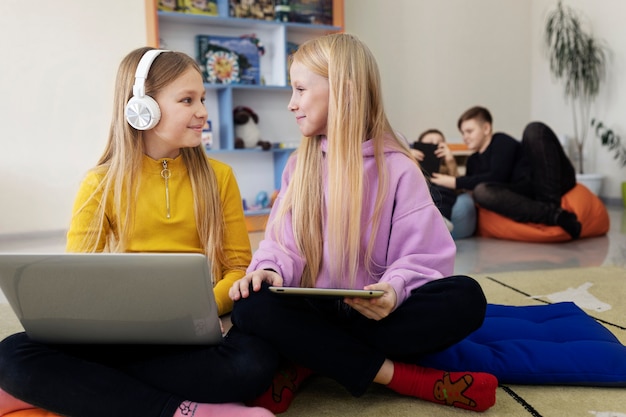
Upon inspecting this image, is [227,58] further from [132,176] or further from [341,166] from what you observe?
[341,166]

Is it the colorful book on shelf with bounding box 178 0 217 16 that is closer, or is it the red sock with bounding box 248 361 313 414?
the red sock with bounding box 248 361 313 414

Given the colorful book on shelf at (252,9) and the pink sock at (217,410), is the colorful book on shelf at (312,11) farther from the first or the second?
the pink sock at (217,410)

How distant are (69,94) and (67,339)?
2868mm

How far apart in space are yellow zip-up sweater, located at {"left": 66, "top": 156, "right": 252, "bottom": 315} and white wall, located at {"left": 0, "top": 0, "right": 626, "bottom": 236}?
243 centimetres

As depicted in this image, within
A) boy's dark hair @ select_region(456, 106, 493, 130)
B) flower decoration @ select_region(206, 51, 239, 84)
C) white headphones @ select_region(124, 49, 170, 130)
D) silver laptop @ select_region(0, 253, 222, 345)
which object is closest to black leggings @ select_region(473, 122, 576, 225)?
boy's dark hair @ select_region(456, 106, 493, 130)

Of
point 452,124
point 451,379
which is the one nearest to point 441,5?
point 452,124

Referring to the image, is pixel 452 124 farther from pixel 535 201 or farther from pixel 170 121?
pixel 170 121

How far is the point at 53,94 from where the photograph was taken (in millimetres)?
3400

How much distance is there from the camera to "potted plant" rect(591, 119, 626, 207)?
4098 mm

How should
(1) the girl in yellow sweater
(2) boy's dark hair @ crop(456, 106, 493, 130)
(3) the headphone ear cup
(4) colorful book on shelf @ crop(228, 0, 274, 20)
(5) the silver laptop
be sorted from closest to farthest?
(5) the silver laptop < (1) the girl in yellow sweater < (3) the headphone ear cup < (2) boy's dark hair @ crop(456, 106, 493, 130) < (4) colorful book on shelf @ crop(228, 0, 274, 20)

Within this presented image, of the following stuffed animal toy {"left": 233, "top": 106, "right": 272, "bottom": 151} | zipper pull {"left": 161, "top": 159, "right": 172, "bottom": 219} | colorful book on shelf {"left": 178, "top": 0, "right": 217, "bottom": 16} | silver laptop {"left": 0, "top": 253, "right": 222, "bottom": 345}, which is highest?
colorful book on shelf {"left": 178, "top": 0, "right": 217, "bottom": 16}

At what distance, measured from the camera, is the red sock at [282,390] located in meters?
0.99

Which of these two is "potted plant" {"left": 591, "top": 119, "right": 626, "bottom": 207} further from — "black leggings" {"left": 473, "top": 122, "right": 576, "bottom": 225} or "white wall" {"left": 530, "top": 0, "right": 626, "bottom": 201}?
"black leggings" {"left": 473, "top": 122, "right": 576, "bottom": 225}

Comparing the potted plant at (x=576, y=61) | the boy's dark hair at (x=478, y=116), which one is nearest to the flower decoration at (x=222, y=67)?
the boy's dark hair at (x=478, y=116)
